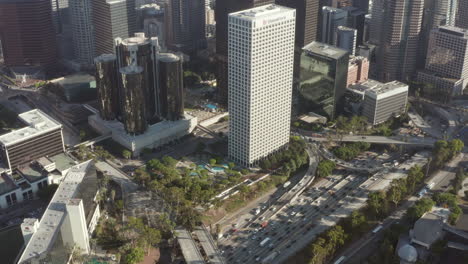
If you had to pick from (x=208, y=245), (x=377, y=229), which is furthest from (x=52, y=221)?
(x=377, y=229)

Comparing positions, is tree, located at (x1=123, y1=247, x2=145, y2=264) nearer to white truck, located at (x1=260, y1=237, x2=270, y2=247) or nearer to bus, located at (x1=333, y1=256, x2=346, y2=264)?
white truck, located at (x1=260, y1=237, x2=270, y2=247)

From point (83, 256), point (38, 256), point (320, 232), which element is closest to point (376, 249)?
point (320, 232)

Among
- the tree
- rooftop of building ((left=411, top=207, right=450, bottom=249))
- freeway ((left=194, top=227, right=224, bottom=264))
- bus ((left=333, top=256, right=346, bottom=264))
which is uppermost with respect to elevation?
rooftop of building ((left=411, top=207, right=450, bottom=249))

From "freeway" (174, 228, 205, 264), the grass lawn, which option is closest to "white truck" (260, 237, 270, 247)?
"freeway" (174, 228, 205, 264)

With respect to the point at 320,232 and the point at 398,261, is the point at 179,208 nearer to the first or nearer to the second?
the point at 320,232

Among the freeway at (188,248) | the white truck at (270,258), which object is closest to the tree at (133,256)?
the freeway at (188,248)

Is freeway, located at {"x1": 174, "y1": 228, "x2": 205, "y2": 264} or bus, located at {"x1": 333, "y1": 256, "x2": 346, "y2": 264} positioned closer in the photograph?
freeway, located at {"x1": 174, "y1": 228, "x2": 205, "y2": 264}
